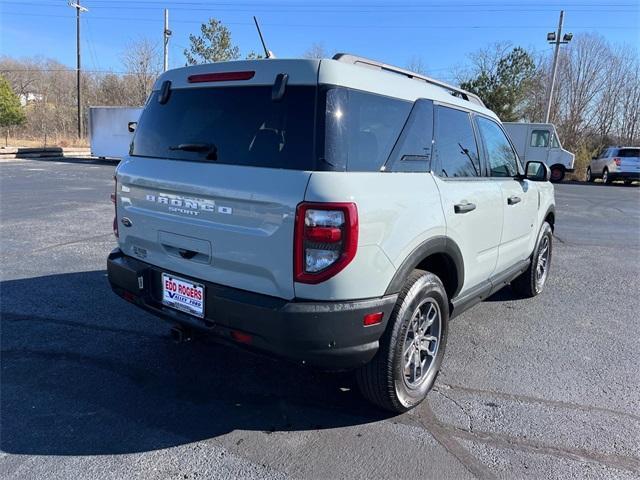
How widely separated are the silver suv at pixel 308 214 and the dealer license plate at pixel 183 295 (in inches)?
0.5

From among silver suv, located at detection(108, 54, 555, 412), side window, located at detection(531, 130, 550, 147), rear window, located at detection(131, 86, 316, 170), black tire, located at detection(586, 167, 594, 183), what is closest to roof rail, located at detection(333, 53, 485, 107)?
silver suv, located at detection(108, 54, 555, 412)

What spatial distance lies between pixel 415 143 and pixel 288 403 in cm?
183

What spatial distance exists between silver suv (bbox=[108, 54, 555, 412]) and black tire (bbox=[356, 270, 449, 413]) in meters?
0.01

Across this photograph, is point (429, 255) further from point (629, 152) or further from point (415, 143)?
point (629, 152)

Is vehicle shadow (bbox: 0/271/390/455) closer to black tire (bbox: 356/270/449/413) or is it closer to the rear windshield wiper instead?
black tire (bbox: 356/270/449/413)

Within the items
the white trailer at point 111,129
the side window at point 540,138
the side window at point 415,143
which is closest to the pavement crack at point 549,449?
the side window at point 415,143

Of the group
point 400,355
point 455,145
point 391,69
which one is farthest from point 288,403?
point 391,69

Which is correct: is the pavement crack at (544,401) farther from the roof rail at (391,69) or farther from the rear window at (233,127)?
the roof rail at (391,69)

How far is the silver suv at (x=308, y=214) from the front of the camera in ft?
7.79

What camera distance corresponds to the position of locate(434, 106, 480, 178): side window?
324 centimetres

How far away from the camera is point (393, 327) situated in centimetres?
268

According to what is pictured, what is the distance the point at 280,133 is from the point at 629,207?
15942mm

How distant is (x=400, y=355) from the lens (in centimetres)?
A: 277

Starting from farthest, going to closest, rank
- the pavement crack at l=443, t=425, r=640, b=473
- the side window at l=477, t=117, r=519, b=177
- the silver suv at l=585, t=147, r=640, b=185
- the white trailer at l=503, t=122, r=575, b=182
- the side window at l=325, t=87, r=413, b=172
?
the white trailer at l=503, t=122, r=575, b=182
the silver suv at l=585, t=147, r=640, b=185
the side window at l=477, t=117, r=519, b=177
the pavement crack at l=443, t=425, r=640, b=473
the side window at l=325, t=87, r=413, b=172
